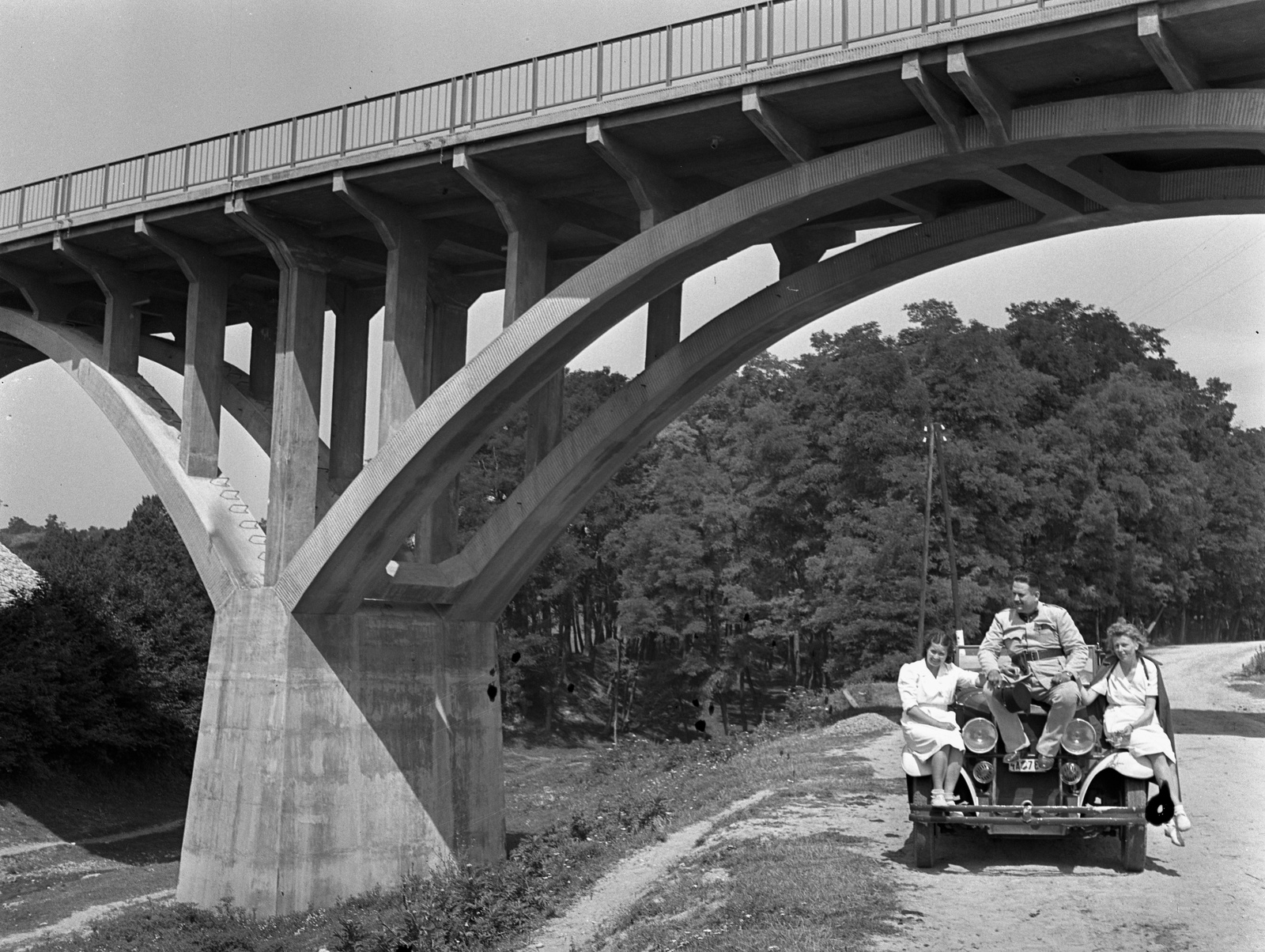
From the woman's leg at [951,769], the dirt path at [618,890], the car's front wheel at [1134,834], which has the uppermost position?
the woman's leg at [951,769]

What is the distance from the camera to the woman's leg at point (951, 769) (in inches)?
407

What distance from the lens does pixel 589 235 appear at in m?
21.1

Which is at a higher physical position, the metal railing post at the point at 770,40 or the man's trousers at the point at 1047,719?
the metal railing post at the point at 770,40

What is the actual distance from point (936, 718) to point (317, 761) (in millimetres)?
12044

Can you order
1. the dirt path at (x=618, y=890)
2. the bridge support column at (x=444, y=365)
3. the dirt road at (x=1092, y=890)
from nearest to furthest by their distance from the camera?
the dirt road at (x=1092, y=890)
the dirt path at (x=618, y=890)
the bridge support column at (x=444, y=365)

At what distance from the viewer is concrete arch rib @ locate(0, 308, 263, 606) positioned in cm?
2086

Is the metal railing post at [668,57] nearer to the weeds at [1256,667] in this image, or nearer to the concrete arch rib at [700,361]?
the concrete arch rib at [700,361]

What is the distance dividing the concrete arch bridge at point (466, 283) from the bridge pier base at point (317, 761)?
0.15 ft

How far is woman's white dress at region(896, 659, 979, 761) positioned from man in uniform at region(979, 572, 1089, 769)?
16.3 inches

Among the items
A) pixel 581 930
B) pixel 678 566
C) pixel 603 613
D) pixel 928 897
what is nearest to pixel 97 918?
pixel 581 930

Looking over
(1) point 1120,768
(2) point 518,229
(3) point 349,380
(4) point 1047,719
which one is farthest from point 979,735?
(3) point 349,380

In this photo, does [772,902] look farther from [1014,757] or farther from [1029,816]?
[1014,757]

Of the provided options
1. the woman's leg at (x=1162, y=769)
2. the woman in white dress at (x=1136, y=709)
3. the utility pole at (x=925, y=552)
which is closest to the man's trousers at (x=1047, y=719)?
the woman in white dress at (x=1136, y=709)

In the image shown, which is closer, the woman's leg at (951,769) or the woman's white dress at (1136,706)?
the woman's white dress at (1136,706)
